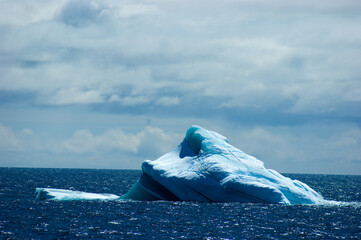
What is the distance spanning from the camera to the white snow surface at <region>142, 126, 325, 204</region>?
39.2 m

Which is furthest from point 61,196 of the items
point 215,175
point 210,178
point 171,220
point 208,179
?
point 171,220

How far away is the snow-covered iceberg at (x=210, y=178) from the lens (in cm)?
3925

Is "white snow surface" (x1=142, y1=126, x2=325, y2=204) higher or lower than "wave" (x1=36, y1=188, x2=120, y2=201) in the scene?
higher

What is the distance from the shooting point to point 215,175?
129 feet

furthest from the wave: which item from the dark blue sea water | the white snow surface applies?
the white snow surface

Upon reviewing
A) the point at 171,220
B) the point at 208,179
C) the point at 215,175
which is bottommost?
the point at 171,220

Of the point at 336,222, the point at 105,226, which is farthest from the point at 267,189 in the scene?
the point at 105,226

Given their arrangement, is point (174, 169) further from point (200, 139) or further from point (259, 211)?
Result: point (259, 211)

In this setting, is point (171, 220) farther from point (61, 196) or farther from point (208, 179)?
point (61, 196)

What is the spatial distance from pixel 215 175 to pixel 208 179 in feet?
2.40

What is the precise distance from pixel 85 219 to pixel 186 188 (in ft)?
34.1

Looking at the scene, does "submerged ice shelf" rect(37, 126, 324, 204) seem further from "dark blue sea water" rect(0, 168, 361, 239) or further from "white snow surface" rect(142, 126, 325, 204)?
"dark blue sea water" rect(0, 168, 361, 239)

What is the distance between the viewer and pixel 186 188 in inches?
1607

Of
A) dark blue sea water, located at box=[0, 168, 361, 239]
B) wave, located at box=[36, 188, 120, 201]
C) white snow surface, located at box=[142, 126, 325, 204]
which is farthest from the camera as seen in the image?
wave, located at box=[36, 188, 120, 201]
